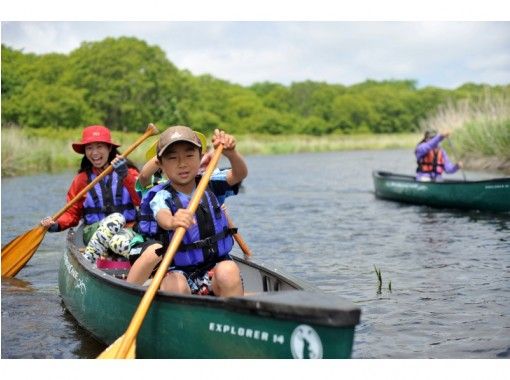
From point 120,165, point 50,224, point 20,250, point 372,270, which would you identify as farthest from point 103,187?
point 372,270

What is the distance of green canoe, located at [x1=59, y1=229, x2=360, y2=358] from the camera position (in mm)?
2775

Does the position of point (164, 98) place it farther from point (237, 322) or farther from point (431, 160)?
point (237, 322)

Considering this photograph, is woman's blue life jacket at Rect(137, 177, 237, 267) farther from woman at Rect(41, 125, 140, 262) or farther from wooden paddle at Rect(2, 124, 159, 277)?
wooden paddle at Rect(2, 124, 159, 277)

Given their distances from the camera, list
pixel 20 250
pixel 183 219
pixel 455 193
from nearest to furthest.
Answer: pixel 183 219, pixel 20 250, pixel 455 193

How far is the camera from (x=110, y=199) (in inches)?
220

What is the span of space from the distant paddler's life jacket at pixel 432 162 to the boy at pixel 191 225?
27.0 ft

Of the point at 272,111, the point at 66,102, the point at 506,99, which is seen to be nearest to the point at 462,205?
the point at 506,99

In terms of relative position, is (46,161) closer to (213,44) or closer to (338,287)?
(213,44)

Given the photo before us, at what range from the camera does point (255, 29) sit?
15586mm

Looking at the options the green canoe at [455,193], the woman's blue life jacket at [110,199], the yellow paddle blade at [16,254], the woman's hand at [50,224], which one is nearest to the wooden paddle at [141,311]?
the woman's blue life jacket at [110,199]

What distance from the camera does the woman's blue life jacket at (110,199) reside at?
5.57m

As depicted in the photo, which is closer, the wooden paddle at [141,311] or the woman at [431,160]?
the wooden paddle at [141,311]

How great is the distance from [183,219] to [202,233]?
0.34 metres

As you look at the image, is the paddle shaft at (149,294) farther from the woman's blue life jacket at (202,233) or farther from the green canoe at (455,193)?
the green canoe at (455,193)
